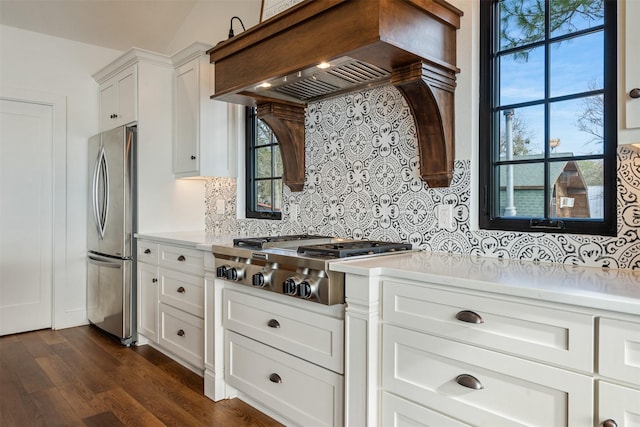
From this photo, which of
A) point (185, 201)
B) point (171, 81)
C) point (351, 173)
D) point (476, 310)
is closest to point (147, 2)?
point (171, 81)

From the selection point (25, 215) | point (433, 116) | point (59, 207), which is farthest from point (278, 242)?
point (25, 215)

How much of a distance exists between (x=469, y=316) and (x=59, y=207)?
3879mm

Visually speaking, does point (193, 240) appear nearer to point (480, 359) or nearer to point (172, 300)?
point (172, 300)

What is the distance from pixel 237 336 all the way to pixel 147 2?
122 inches

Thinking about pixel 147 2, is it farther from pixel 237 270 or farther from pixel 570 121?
pixel 570 121

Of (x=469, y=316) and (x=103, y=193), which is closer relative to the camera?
(x=469, y=316)

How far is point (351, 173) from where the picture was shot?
8.41 ft

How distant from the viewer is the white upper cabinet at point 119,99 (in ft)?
11.4

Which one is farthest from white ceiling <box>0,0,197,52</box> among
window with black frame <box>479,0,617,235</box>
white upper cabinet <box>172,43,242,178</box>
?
window with black frame <box>479,0,617,235</box>

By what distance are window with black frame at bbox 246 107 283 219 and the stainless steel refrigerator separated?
36.6 inches

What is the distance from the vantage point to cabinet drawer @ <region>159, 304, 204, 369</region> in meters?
2.75

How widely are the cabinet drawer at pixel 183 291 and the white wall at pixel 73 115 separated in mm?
1453

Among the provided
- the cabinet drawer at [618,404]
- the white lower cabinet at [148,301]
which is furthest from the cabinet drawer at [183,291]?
the cabinet drawer at [618,404]

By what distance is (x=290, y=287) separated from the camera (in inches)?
74.5
